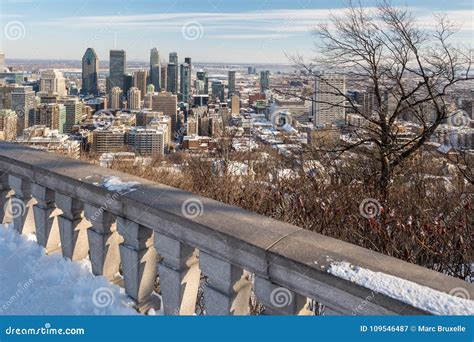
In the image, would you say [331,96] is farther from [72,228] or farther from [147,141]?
[72,228]

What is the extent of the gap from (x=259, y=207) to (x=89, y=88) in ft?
64.9

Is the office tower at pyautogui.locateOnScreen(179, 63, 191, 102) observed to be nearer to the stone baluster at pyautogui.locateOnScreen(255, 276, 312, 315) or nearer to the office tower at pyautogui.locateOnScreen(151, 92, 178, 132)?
the office tower at pyautogui.locateOnScreen(151, 92, 178, 132)

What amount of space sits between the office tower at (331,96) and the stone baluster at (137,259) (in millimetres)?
10604

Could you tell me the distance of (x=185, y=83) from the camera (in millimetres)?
24812

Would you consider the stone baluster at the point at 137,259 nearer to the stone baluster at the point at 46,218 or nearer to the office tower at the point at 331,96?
the stone baluster at the point at 46,218

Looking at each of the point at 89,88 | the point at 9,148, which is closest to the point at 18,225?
the point at 9,148

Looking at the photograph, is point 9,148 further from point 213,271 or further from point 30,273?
point 213,271

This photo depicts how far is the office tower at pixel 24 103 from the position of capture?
14.9 meters

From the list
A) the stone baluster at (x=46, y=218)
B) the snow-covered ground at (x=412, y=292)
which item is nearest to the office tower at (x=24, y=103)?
the stone baluster at (x=46, y=218)

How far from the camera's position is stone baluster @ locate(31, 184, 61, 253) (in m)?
3.37

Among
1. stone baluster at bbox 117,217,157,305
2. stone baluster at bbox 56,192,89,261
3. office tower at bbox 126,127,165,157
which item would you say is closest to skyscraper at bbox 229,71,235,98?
office tower at bbox 126,127,165,157

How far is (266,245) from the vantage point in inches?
79.2

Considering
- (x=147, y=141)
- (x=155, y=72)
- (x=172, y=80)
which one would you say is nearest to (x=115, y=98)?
(x=155, y=72)

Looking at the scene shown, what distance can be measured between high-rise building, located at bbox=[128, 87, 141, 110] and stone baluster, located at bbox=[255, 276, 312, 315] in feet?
79.7
